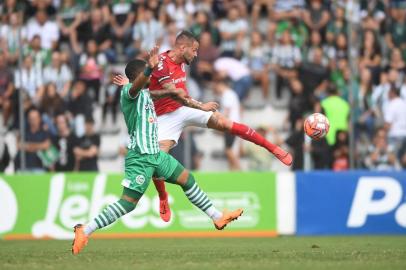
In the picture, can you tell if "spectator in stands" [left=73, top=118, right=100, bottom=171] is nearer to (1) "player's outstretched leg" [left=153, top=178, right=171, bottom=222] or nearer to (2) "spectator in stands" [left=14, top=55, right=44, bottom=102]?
(2) "spectator in stands" [left=14, top=55, right=44, bottom=102]

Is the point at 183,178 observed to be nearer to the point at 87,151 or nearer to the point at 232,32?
the point at 87,151

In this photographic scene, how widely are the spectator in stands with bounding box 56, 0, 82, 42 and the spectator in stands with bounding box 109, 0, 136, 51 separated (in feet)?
2.64

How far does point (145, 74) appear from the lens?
11.5m

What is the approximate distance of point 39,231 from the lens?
18.8 m

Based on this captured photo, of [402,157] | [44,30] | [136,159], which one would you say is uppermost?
[44,30]

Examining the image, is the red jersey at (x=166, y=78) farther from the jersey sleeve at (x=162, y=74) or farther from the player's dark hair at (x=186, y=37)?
the player's dark hair at (x=186, y=37)

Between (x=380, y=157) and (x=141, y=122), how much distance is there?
9.15m

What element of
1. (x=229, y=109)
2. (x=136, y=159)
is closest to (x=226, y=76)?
(x=229, y=109)

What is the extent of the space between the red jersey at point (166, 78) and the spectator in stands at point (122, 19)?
7943mm

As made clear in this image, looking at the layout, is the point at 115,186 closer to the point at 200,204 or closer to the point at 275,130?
the point at 275,130

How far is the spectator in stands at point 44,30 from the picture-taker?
2164 centimetres

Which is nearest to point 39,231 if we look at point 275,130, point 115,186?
point 115,186

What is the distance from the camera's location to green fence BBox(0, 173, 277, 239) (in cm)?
1861

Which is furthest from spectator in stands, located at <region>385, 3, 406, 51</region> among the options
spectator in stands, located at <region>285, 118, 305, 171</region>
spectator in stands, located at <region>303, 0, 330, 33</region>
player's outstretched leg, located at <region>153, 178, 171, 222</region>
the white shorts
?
player's outstretched leg, located at <region>153, 178, 171, 222</region>
